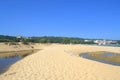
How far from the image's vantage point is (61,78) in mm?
11984

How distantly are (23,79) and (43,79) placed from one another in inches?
47.9

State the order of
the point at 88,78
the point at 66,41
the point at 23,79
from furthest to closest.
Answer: the point at 66,41, the point at 88,78, the point at 23,79

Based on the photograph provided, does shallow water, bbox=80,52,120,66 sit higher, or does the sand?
the sand

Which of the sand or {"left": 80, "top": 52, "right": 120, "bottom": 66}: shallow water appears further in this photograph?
{"left": 80, "top": 52, "right": 120, "bottom": 66}: shallow water

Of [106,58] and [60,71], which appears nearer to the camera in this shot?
[60,71]

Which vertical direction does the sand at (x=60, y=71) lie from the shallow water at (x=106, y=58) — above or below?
above

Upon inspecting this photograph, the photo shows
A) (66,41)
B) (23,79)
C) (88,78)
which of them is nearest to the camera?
(23,79)

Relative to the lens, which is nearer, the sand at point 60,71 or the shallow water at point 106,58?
the sand at point 60,71

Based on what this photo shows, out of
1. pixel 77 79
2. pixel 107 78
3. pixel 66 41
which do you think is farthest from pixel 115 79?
pixel 66 41

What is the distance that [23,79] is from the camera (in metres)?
11.4

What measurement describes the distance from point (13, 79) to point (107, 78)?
6.12 metres

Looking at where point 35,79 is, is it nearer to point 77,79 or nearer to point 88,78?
point 77,79

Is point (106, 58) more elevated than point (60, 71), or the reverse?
point (60, 71)

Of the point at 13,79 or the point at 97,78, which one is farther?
the point at 97,78
